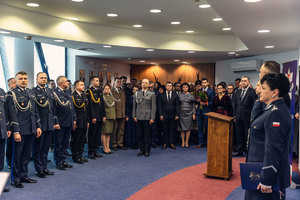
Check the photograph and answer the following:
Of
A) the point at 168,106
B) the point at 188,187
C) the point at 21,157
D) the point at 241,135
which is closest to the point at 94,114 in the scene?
the point at 21,157

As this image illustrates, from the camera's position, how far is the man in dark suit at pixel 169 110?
7434 mm

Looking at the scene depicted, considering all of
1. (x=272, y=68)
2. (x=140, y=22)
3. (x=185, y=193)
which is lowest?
(x=185, y=193)

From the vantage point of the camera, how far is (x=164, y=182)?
188 inches

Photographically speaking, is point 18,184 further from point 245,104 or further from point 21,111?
point 245,104

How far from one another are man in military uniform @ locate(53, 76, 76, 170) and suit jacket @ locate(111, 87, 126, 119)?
1.64m

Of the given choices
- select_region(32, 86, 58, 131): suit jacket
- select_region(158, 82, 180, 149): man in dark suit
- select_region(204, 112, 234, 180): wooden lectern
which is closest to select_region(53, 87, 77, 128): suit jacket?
select_region(32, 86, 58, 131): suit jacket

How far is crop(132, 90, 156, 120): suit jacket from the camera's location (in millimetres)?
6609

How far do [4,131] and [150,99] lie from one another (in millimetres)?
3223

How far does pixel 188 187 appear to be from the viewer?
4.56 m

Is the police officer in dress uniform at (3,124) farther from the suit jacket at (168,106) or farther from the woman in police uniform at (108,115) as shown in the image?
the suit jacket at (168,106)

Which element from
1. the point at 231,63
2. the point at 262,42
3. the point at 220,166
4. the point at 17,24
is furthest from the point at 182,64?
the point at 220,166

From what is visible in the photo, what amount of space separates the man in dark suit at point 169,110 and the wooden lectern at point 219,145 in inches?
99.2

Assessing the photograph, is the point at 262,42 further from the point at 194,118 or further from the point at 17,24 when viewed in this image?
the point at 17,24

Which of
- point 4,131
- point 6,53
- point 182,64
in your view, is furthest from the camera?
point 182,64
